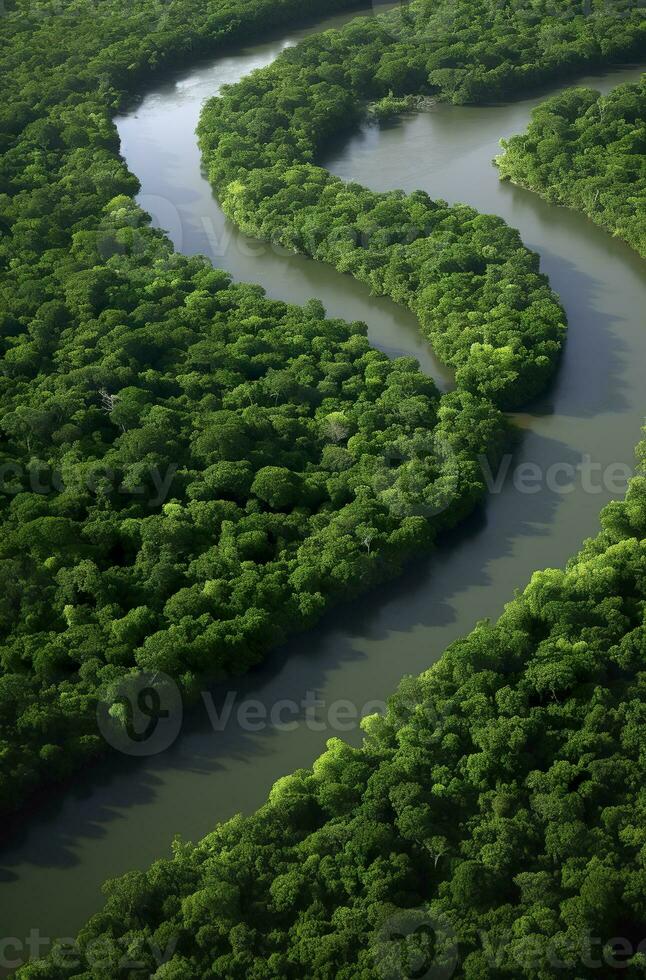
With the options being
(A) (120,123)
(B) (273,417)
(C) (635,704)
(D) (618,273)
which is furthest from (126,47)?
(C) (635,704)

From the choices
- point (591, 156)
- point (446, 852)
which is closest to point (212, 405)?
point (446, 852)

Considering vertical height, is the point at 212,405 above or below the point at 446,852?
above

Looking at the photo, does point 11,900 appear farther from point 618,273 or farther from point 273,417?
point 618,273

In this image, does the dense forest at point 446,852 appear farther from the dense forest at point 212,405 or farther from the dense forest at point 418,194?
the dense forest at point 418,194

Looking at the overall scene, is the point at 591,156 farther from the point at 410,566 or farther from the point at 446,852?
the point at 446,852

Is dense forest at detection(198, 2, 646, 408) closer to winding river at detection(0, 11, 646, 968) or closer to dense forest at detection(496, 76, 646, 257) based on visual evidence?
winding river at detection(0, 11, 646, 968)
